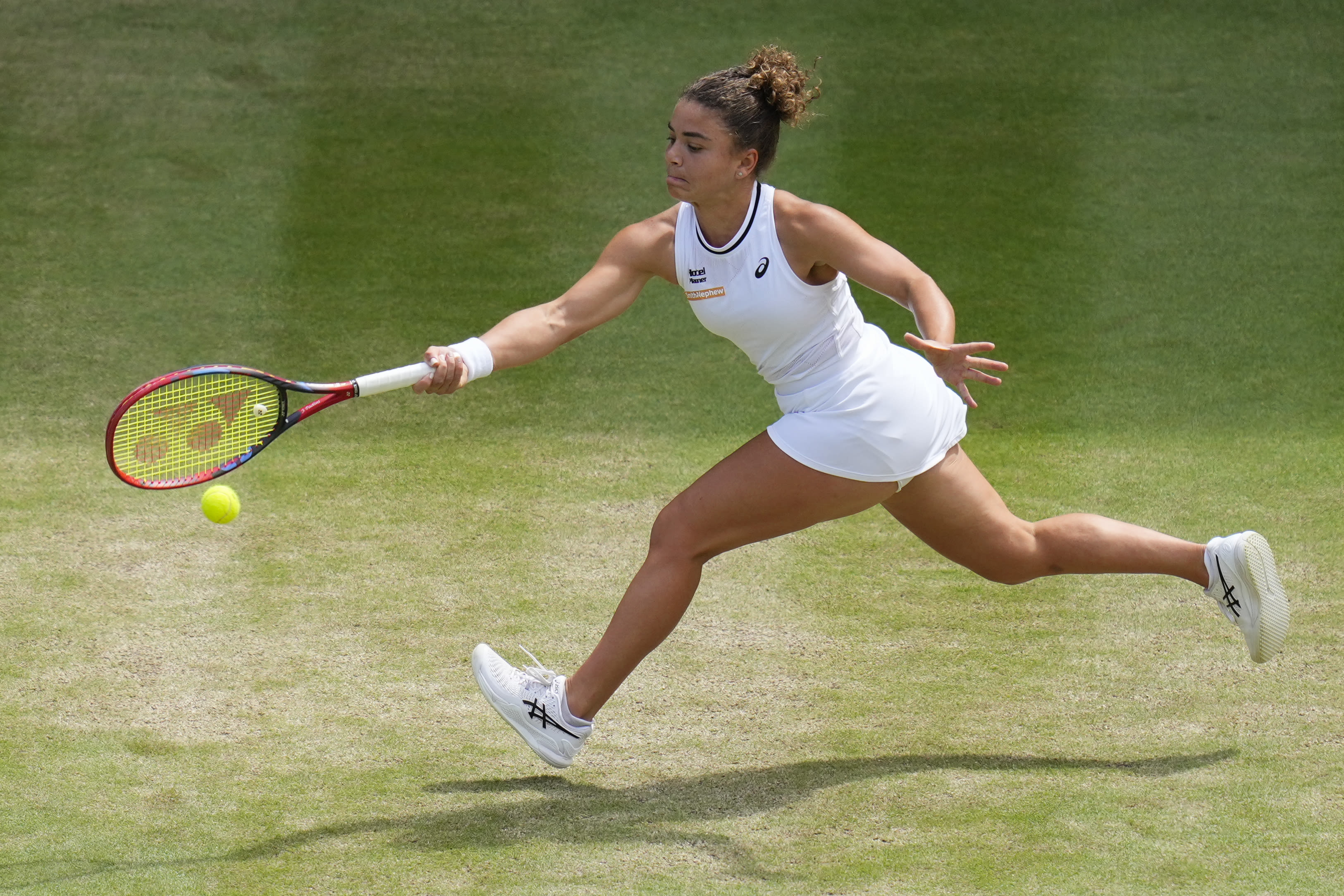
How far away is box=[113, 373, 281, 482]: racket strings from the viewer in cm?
398

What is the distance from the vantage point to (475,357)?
4047 millimetres

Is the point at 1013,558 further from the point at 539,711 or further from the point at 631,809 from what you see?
the point at 539,711

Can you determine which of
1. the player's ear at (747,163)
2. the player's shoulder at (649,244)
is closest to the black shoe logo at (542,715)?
the player's shoulder at (649,244)

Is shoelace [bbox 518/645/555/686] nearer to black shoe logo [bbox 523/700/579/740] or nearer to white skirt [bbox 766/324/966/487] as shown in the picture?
black shoe logo [bbox 523/700/579/740]

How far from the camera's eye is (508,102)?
8.58 meters

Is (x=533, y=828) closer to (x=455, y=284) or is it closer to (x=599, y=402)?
(x=599, y=402)

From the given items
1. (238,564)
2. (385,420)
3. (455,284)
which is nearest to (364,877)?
(238,564)

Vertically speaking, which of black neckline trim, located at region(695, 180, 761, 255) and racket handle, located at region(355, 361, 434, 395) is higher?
black neckline trim, located at region(695, 180, 761, 255)

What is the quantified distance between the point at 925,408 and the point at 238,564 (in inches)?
103

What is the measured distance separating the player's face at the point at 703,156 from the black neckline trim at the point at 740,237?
0.07m

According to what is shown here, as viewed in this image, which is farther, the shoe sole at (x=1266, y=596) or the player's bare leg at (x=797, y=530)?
the shoe sole at (x=1266, y=596)

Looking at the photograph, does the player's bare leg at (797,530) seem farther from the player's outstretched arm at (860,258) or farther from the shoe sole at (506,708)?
the player's outstretched arm at (860,258)

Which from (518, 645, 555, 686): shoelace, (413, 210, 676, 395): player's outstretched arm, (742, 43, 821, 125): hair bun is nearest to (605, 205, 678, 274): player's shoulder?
(413, 210, 676, 395): player's outstretched arm

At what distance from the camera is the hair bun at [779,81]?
4.04m
